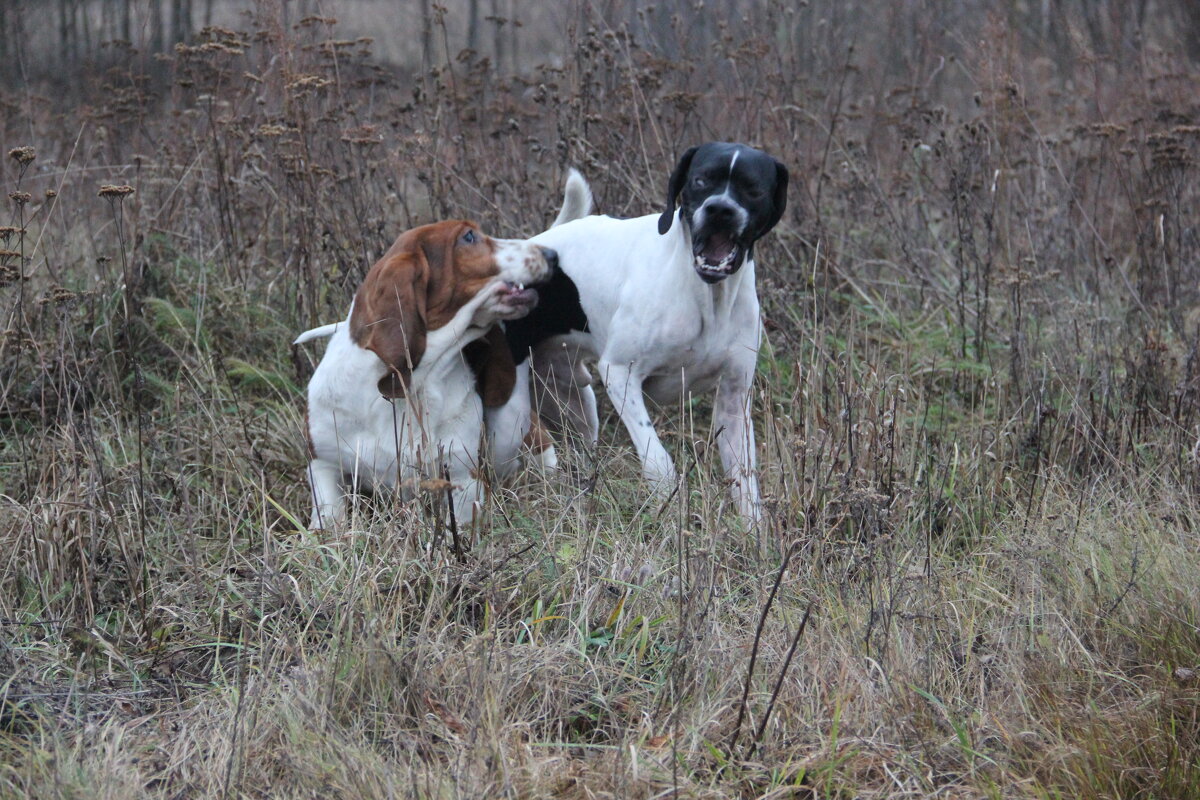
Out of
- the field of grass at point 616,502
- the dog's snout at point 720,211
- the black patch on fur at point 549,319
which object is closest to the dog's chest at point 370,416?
the field of grass at point 616,502

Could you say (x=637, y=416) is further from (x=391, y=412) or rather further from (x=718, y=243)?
(x=391, y=412)

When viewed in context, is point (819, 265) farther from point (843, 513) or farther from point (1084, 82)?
point (1084, 82)

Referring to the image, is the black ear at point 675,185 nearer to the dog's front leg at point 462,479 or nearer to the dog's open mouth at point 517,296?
the dog's open mouth at point 517,296

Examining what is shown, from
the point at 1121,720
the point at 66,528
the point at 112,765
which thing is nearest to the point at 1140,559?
the point at 1121,720

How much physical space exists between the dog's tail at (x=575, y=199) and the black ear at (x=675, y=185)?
1.93ft

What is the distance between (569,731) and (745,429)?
175cm

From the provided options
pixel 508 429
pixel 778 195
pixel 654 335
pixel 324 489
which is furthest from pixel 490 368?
pixel 778 195

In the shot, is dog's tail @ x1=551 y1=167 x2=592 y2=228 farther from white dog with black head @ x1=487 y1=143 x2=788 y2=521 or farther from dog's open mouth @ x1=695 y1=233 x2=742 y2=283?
dog's open mouth @ x1=695 y1=233 x2=742 y2=283

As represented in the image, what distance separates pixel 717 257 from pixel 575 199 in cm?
93

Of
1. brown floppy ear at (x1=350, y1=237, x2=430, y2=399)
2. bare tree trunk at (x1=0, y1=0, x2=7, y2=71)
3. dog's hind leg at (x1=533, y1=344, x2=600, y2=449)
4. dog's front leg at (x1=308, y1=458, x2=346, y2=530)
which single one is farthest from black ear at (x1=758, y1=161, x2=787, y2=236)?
bare tree trunk at (x1=0, y1=0, x2=7, y2=71)

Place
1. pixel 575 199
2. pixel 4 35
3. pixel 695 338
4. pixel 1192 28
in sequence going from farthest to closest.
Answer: pixel 1192 28
pixel 4 35
pixel 575 199
pixel 695 338

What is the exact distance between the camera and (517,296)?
4.05 meters

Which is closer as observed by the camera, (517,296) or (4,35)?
(517,296)

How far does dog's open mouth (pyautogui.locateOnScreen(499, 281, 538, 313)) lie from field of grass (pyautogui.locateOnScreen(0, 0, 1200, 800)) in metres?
0.62
